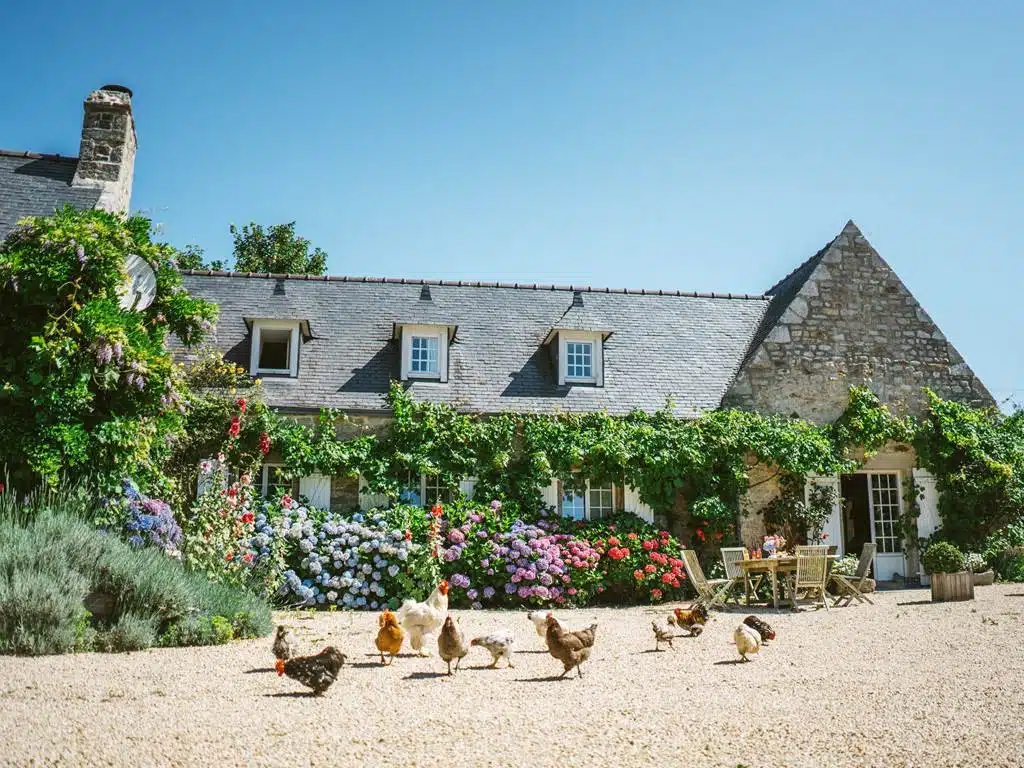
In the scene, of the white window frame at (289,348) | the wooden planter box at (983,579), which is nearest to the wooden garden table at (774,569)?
the wooden planter box at (983,579)

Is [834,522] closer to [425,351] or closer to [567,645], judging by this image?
[425,351]

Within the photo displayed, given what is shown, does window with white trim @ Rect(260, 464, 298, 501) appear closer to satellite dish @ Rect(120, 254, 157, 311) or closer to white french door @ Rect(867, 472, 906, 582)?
satellite dish @ Rect(120, 254, 157, 311)

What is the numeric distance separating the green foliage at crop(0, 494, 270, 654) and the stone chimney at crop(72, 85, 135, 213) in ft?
22.8

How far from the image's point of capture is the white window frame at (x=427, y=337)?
1495 cm

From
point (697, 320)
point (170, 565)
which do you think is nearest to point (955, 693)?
point (170, 565)

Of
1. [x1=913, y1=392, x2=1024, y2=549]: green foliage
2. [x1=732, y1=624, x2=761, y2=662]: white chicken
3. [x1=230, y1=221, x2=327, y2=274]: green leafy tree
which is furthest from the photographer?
[x1=230, y1=221, x2=327, y2=274]: green leafy tree

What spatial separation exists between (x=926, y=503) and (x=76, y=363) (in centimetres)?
1356

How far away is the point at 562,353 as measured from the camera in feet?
50.8

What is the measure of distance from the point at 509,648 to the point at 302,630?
3080 mm

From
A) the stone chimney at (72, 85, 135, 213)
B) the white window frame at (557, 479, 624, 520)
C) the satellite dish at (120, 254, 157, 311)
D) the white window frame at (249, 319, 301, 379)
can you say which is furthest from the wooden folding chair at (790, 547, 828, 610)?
the stone chimney at (72, 85, 135, 213)

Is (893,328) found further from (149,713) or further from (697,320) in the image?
(149,713)

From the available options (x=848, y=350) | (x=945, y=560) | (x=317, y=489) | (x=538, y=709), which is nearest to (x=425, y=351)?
(x=317, y=489)

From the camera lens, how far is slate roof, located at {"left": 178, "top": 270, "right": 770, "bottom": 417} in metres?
14.8

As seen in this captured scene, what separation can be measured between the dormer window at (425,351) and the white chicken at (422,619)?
7.68 metres
